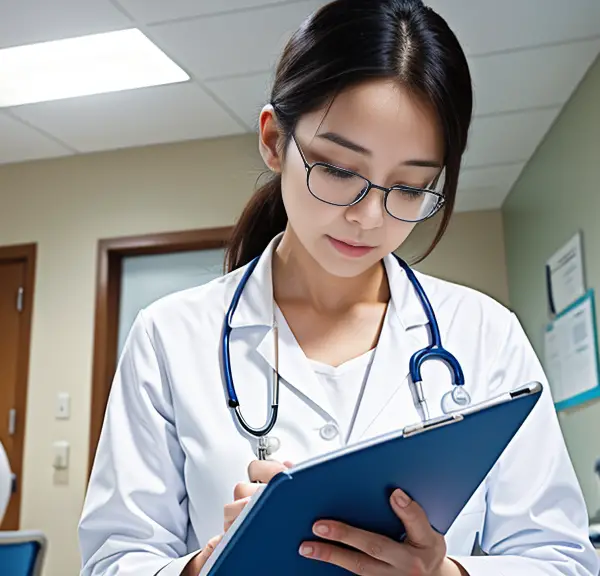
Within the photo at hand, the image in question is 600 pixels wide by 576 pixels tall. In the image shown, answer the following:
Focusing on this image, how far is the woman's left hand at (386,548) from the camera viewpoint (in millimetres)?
684

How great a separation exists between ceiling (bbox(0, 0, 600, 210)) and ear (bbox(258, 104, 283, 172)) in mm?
1065

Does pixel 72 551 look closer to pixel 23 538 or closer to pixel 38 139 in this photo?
pixel 38 139

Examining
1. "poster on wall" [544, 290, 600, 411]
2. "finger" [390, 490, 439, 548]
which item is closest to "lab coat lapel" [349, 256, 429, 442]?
"finger" [390, 490, 439, 548]

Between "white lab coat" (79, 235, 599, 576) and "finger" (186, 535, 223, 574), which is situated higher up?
"white lab coat" (79, 235, 599, 576)

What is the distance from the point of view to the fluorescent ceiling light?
2.86 meters

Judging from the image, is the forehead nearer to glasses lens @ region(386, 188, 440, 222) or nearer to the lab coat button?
glasses lens @ region(386, 188, 440, 222)

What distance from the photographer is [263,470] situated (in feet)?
2.70

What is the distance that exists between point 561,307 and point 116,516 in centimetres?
280

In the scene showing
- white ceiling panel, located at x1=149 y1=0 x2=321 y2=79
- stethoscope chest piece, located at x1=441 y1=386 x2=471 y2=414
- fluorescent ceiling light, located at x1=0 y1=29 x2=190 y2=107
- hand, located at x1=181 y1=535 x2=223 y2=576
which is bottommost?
hand, located at x1=181 y1=535 x2=223 y2=576

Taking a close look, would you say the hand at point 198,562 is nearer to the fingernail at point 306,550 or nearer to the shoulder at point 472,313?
the fingernail at point 306,550

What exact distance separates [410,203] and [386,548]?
0.39 metres

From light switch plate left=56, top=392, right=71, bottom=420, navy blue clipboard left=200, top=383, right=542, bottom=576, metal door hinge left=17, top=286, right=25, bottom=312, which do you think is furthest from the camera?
metal door hinge left=17, top=286, right=25, bottom=312

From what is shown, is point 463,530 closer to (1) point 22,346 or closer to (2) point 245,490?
(2) point 245,490

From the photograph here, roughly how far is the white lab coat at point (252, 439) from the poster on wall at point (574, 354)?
83.5 inches
